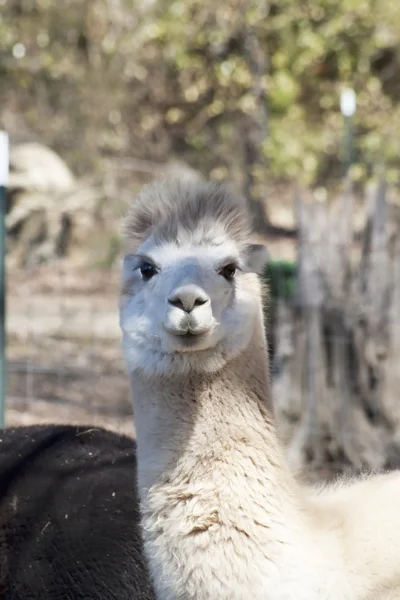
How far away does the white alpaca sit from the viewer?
2.38 meters

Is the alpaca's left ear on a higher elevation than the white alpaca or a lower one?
higher

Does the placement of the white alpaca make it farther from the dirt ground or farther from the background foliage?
the background foliage

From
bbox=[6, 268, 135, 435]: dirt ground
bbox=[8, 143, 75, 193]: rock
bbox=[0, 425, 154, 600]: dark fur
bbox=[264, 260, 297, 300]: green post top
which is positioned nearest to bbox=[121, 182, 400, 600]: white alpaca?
bbox=[0, 425, 154, 600]: dark fur

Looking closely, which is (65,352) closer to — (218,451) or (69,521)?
(69,521)

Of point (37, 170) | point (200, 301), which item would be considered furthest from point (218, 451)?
point (37, 170)

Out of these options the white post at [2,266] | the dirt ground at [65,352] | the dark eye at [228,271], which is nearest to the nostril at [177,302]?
the dark eye at [228,271]

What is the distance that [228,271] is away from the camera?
267 centimetres

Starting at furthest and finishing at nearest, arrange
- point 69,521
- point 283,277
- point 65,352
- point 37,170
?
1. point 37,170
2. point 65,352
3. point 283,277
4. point 69,521

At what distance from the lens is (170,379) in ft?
8.43

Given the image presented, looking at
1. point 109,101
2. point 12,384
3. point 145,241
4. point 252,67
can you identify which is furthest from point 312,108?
point 145,241

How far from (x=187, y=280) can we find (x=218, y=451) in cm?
49

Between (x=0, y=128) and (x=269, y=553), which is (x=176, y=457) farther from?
(x=0, y=128)

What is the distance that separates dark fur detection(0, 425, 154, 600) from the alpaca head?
3.32 ft

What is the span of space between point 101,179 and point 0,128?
1798 mm
